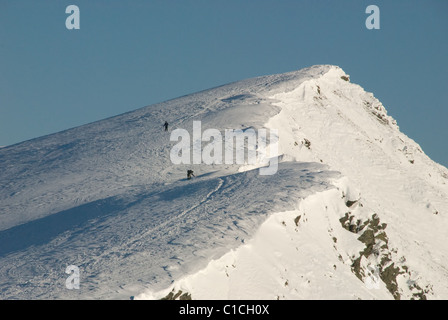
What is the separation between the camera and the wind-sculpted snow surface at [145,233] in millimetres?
27672

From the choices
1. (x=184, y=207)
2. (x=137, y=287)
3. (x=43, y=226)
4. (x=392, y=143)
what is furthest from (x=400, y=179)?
(x=137, y=287)

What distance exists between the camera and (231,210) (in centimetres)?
3434

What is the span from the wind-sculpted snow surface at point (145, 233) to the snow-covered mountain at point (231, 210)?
0.10 metres

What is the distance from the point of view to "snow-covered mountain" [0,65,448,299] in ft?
95.0

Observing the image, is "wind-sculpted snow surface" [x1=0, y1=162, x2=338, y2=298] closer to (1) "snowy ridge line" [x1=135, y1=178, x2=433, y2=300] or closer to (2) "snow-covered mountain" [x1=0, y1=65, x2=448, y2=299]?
(2) "snow-covered mountain" [x1=0, y1=65, x2=448, y2=299]

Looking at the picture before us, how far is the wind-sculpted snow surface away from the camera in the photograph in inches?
1089

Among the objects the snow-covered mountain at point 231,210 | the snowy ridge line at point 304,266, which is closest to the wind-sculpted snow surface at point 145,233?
the snow-covered mountain at point 231,210

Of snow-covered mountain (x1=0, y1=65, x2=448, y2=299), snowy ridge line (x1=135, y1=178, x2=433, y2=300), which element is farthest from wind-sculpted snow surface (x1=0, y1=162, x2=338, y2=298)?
snowy ridge line (x1=135, y1=178, x2=433, y2=300)

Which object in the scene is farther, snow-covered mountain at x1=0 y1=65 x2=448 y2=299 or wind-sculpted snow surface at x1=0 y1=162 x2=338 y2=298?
snow-covered mountain at x1=0 y1=65 x2=448 y2=299

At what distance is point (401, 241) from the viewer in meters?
45.5

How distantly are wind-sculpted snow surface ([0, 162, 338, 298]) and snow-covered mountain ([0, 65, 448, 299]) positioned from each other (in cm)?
10

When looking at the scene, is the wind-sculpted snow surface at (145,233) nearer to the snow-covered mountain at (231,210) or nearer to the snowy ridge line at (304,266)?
the snow-covered mountain at (231,210)

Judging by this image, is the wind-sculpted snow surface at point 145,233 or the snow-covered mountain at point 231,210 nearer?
the wind-sculpted snow surface at point 145,233
